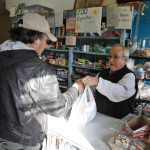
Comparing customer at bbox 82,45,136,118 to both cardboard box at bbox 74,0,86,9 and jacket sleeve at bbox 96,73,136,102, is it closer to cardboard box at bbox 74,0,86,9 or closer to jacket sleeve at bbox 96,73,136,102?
jacket sleeve at bbox 96,73,136,102

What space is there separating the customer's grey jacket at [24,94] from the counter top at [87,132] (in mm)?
245

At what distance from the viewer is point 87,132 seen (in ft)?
4.85

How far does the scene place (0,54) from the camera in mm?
1258

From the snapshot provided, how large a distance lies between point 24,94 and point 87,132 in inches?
22.6

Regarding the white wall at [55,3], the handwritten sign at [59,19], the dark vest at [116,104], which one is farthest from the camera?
the white wall at [55,3]

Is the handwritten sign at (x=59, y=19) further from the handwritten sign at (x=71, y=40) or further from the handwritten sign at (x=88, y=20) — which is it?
the handwritten sign at (x=88, y=20)

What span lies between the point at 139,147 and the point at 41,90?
64 cm

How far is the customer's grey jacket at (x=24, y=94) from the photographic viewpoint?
1169mm

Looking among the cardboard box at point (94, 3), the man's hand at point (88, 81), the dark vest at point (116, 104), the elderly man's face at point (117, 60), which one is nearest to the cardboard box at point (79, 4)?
the cardboard box at point (94, 3)

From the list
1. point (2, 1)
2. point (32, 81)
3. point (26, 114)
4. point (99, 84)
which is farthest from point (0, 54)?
point (2, 1)

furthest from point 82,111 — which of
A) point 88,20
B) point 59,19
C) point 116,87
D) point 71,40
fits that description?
point 59,19

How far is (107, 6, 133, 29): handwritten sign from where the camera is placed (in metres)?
3.06

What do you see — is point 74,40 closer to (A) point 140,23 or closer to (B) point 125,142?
(A) point 140,23

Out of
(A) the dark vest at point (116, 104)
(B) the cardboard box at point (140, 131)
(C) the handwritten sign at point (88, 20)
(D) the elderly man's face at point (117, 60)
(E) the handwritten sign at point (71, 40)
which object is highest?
(C) the handwritten sign at point (88, 20)
